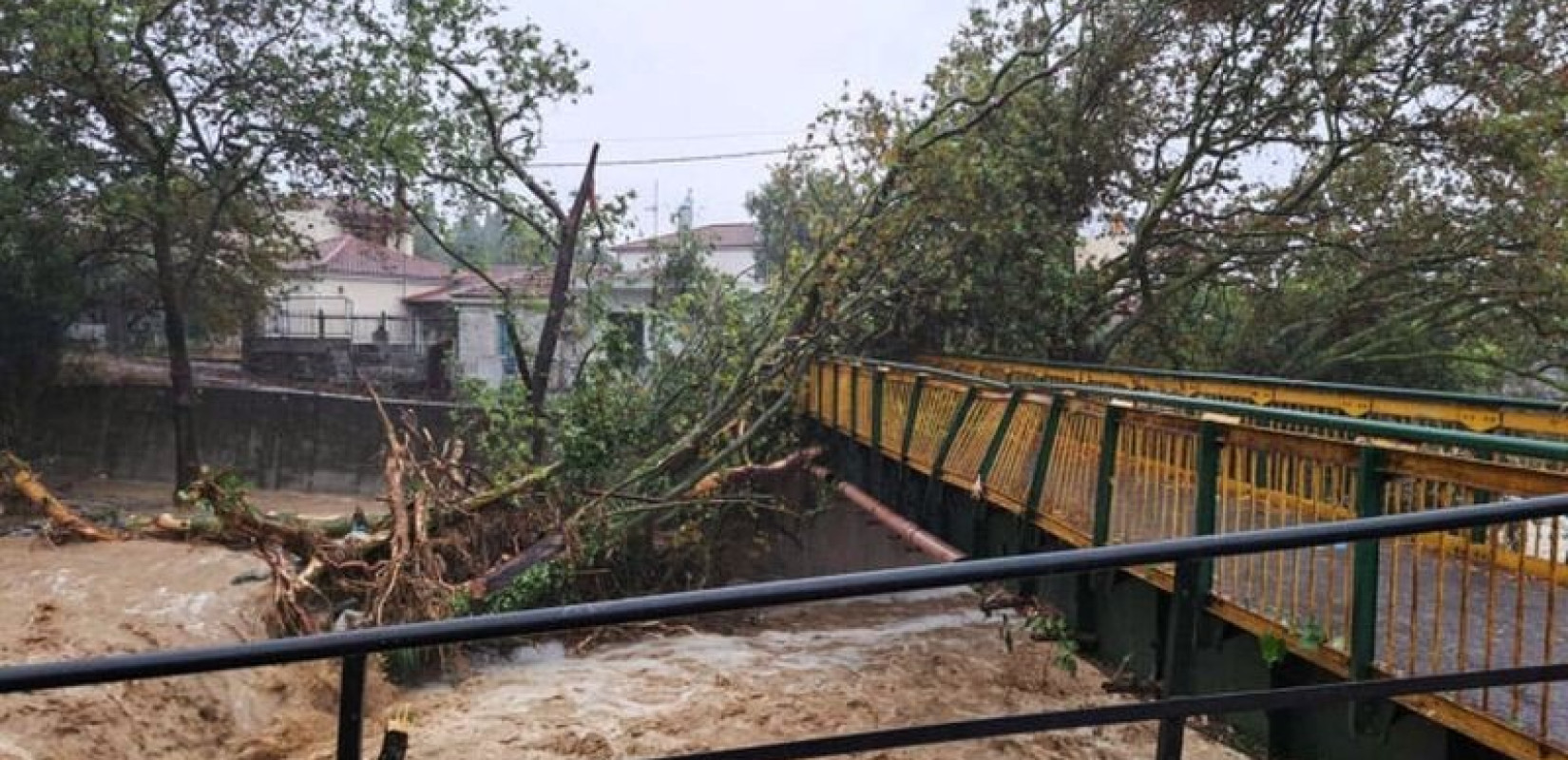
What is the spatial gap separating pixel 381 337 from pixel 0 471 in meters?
17.4

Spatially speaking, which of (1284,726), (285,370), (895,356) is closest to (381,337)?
(285,370)

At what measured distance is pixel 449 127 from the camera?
54.7 feet

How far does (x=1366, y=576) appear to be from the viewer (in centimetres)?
364

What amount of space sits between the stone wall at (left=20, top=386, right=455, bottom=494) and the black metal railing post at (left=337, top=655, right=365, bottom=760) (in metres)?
22.2

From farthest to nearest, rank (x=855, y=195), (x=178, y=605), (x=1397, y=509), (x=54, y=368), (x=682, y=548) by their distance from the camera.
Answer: (x=54, y=368) → (x=855, y=195) → (x=682, y=548) → (x=178, y=605) → (x=1397, y=509)

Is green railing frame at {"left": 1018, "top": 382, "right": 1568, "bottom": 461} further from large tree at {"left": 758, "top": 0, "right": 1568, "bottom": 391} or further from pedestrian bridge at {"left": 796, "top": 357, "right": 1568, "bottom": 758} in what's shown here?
large tree at {"left": 758, "top": 0, "right": 1568, "bottom": 391}

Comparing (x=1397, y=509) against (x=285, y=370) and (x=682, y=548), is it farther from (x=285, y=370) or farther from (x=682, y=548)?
(x=285, y=370)

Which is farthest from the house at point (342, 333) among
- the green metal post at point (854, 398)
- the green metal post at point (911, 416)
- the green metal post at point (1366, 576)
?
the green metal post at point (1366, 576)

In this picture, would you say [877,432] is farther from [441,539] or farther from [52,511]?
[52,511]

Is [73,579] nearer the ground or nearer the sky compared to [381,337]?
nearer the ground

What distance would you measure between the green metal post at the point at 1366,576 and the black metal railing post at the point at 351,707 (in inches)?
136

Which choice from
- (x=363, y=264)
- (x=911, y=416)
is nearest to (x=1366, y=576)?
(x=911, y=416)

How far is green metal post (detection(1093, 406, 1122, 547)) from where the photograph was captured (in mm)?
5789

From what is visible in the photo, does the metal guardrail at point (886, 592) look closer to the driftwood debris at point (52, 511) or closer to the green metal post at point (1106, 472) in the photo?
the green metal post at point (1106, 472)
